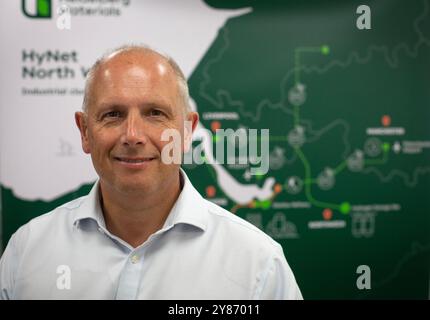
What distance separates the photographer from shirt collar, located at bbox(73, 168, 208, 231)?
92cm

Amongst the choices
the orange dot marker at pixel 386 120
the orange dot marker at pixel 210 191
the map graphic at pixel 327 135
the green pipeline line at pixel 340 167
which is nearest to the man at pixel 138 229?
the map graphic at pixel 327 135

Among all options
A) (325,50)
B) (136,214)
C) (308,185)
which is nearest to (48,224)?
(136,214)

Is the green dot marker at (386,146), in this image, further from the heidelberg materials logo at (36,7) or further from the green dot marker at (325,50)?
the heidelberg materials logo at (36,7)

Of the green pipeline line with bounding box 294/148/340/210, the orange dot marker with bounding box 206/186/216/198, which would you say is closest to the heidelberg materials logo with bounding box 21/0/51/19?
the orange dot marker with bounding box 206/186/216/198

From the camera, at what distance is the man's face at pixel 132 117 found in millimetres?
833

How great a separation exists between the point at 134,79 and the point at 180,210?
0.98 feet

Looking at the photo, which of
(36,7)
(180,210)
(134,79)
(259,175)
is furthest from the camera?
(259,175)

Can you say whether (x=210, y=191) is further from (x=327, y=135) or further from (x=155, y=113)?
(x=155, y=113)

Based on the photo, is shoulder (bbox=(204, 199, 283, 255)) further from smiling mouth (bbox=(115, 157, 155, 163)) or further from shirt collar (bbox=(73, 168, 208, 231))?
smiling mouth (bbox=(115, 157, 155, 163))

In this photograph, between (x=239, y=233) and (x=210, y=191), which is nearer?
(x=239, y=233)

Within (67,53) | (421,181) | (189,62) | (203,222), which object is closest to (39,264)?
(203,222)

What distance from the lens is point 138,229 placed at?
36.8 inches

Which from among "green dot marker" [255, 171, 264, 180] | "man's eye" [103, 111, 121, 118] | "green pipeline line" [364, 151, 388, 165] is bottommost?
"green dot marker" [255, 171, 264, 180]

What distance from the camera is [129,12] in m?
1.17
